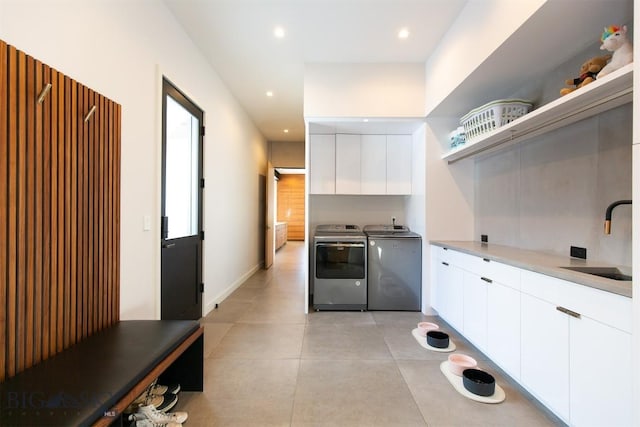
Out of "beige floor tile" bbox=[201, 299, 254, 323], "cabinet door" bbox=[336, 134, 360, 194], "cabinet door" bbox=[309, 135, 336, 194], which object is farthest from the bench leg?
"cabinet door" bbox=[336, 134, 360, 194]

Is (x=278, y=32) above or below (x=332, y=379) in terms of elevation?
above

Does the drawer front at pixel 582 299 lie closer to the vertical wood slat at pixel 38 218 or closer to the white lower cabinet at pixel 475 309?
the white lower cabinet at pixel 475 309

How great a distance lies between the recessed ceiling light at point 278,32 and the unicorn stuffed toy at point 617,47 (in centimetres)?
241

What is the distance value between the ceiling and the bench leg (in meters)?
2.71

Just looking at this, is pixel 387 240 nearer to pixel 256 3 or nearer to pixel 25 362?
pixel 256 3

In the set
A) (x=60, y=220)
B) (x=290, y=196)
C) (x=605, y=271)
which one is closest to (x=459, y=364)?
(x=605, y=271)

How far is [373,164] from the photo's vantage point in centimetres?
385

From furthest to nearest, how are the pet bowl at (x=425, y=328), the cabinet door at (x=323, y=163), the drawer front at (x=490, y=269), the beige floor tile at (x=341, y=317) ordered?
the cabinet door at (x=323, y=163) → the beige floor tile at (x=341, y=317) → the pet bowl at (x=425, y=328) → the drawer front at (x=490, y=269)

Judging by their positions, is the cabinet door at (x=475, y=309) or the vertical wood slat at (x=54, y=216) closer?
the vertical wood slat at (x=54, y=216)

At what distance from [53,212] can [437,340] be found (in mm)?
2891

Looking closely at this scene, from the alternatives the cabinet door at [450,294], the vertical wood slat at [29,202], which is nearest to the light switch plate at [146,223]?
the vertical wood slat at [29,202]

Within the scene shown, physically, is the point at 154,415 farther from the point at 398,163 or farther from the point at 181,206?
the point at 398,163

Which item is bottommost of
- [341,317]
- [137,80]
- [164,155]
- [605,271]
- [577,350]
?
[341,317]

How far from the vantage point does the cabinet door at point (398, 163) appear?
3852mm
